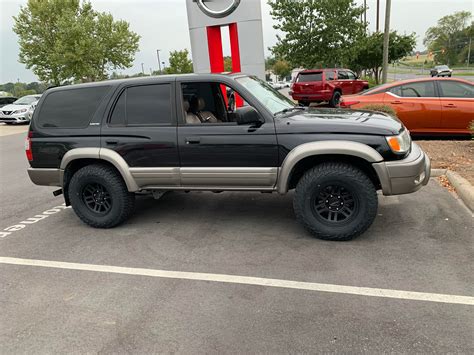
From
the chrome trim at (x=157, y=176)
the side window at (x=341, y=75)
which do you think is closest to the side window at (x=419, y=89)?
the chrome trim at (x=157, y=176)

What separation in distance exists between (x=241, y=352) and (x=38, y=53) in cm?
3681

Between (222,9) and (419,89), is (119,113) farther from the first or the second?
(222,9)

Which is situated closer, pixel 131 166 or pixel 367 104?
pixel 131 166

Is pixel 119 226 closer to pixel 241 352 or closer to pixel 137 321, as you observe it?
pixel 137 321

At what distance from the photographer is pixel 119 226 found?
5.00 metres

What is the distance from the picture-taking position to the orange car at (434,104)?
26.1ft

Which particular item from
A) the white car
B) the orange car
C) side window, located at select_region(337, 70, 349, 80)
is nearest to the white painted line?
the orange car

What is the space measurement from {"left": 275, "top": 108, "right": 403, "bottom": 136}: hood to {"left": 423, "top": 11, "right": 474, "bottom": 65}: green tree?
93795 mm

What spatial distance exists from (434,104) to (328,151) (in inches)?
210

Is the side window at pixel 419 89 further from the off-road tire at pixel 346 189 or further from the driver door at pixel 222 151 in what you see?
the driver door at pixel 222 151

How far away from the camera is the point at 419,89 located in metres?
8.38

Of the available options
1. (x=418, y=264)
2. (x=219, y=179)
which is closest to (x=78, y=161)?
(x=219, y=179)

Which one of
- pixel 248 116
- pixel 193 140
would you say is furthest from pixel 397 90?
pixel 193 140

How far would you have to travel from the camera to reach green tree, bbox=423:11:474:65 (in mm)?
86262
